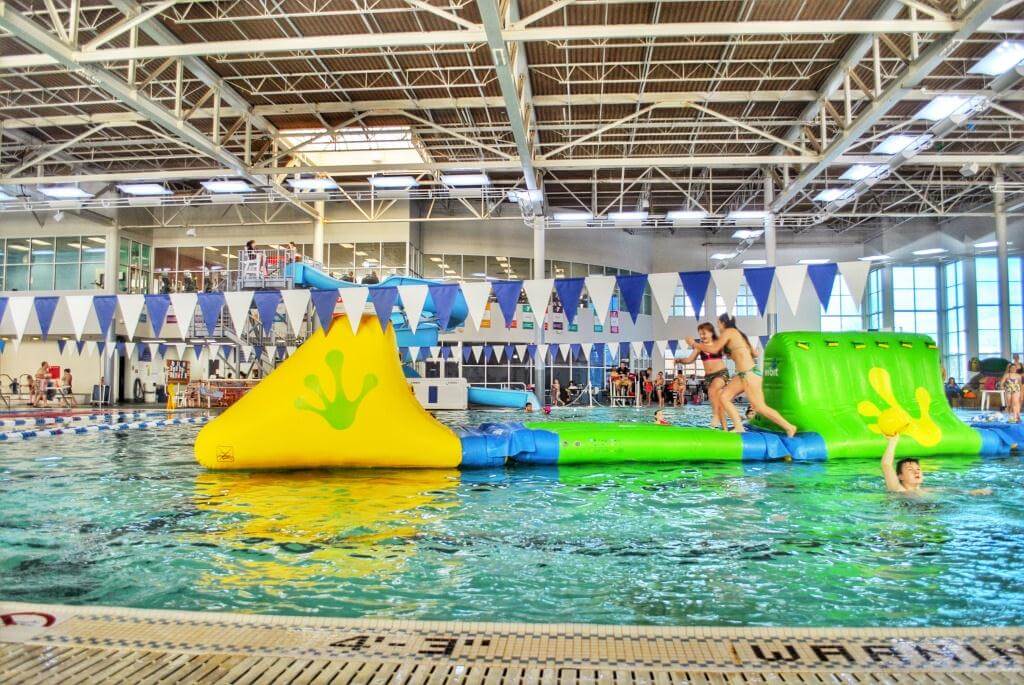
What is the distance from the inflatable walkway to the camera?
792cm

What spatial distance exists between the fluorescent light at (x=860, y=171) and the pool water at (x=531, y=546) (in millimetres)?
13056

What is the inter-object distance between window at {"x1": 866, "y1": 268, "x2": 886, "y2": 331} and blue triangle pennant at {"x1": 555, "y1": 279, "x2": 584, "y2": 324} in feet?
87.6

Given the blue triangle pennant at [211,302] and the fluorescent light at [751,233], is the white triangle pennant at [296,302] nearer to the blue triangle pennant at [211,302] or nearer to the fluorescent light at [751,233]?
the blue triangle pennant at [211,302]

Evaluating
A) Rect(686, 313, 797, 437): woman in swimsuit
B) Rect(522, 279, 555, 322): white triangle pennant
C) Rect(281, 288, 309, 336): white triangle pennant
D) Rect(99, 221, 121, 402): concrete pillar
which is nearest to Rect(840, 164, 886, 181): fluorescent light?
Rect(686, 313, 797, 437): woman in swimsuit

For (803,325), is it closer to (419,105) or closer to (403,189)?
(403,189)

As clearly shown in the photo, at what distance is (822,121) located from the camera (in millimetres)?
15547

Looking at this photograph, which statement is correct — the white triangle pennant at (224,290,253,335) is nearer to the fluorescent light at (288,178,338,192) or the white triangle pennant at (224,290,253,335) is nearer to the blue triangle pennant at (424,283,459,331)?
the blue triangle pennant at (424,283,459,331)

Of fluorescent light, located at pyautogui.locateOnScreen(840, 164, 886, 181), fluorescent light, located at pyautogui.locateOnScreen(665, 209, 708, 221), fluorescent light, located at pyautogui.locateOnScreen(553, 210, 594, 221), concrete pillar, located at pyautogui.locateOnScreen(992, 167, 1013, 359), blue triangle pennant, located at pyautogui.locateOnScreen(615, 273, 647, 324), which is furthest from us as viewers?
concrete pillar, located at pyautogui.locateOnScreen(992, 167, 1013, 359)

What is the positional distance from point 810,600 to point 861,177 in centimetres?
1926

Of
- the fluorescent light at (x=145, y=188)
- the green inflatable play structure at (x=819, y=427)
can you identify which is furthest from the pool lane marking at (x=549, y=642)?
the fluorescent light at (x=145, y=188)

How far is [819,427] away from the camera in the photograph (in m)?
9.05

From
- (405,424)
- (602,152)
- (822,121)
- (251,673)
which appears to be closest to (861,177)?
(822,121)

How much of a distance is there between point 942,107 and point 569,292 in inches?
425

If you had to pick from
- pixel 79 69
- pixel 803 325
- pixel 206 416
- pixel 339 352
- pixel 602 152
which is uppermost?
pixel 602 152
